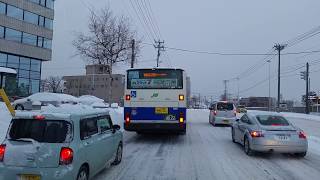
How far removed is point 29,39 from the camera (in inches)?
2242

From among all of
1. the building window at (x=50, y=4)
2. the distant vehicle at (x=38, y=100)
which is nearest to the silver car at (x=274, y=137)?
the distant vehicle at (x=38, y=100)

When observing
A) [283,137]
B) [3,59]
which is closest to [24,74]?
[3,59]

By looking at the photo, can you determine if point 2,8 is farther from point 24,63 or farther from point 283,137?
point 283,137

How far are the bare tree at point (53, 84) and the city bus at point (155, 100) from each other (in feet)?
289

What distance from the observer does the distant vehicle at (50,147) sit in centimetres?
688

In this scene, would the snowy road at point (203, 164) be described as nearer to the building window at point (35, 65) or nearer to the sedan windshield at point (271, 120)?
the sedan windshield at point (271, 120)

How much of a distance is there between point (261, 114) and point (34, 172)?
893cm

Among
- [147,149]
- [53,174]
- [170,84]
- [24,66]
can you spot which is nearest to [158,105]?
[170,84]

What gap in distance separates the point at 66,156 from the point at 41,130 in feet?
2.22

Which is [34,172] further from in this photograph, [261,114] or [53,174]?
[261,114]

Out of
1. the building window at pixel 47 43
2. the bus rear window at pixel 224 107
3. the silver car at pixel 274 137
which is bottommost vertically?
the silver car at pixel 274 137

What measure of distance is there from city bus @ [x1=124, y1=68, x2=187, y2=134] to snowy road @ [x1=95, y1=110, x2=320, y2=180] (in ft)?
2.46

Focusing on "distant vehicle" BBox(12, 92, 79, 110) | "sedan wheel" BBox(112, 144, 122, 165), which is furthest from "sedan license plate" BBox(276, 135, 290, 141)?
"distant vehicle" BBox(12, 92, 79, 110)

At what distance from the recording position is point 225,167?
35.6 ft
